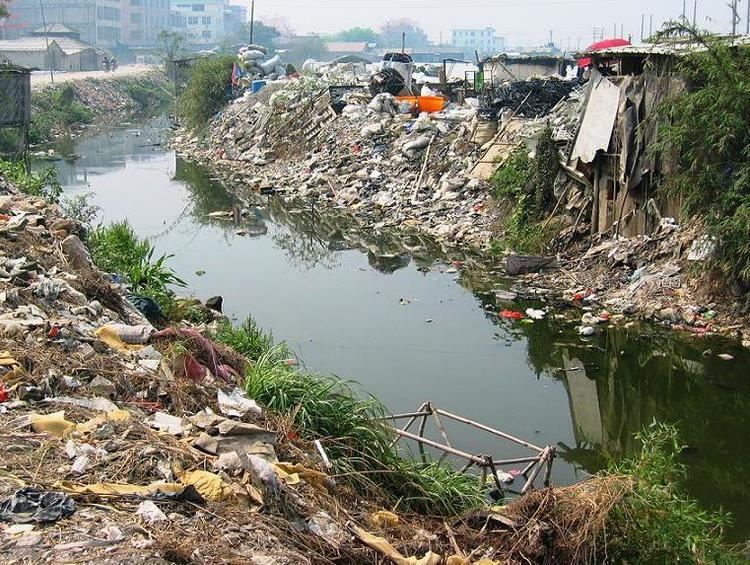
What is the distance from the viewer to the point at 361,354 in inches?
356

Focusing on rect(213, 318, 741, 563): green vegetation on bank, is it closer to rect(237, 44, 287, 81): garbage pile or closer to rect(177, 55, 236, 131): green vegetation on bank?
rect(177, 55, 236, 131): green vegetation on bank

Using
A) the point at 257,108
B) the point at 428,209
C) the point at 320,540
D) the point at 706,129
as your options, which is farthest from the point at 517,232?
the point at 257,108

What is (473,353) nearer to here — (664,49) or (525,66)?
Answer: (664,49)

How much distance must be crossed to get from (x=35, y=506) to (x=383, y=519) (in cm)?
159

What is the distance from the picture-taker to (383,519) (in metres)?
4.32

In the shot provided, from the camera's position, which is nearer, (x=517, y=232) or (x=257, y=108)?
(x=517, y=232)

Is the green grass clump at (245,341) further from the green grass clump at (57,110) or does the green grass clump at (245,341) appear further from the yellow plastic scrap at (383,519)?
the green grass clump at (57,110)

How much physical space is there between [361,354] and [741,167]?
4.14m

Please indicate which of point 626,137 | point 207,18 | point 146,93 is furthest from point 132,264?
point 207,18

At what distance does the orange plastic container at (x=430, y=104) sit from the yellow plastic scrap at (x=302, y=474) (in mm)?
16905

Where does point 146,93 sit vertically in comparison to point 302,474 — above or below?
above

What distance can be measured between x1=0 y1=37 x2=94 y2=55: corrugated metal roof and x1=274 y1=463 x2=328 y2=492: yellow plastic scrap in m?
42.3

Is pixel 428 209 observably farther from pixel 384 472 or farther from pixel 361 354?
pixel 384 472

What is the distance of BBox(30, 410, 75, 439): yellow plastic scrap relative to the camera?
4320 mm
